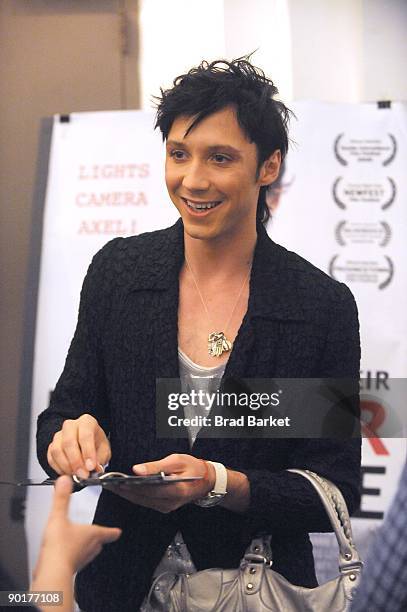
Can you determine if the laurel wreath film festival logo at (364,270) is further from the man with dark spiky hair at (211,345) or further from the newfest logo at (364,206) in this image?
the man with dark spiky hair at (211,345)

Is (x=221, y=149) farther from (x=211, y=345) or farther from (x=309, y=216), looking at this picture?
(x=309, y=216)

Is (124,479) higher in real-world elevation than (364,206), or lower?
lower

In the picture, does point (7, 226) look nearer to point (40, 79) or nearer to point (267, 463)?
point (40, 79)

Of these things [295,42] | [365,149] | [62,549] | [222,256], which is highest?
[295,42]

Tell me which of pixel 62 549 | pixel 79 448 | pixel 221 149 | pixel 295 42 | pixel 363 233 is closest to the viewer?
pixel 62 549

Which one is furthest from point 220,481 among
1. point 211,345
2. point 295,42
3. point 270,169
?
point 295,42

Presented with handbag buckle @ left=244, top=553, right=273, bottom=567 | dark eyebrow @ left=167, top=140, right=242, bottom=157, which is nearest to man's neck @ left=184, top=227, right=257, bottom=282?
dark eyebrow @ left=167, top=140, right=242, bottom=157

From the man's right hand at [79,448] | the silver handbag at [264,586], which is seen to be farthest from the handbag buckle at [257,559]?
the man's right hand at [79,448]

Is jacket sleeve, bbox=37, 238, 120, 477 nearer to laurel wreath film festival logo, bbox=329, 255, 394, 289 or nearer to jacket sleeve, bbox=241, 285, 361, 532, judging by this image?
jacket sleeve, bbox=241, 285, 361, 532

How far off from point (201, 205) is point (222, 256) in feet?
0.28

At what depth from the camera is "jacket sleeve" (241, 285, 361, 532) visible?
1.39 m

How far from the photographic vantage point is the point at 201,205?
4.82 feet

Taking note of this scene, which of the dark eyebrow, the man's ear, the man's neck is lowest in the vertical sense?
the man's neck

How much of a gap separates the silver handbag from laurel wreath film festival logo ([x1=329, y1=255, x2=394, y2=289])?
679mm
